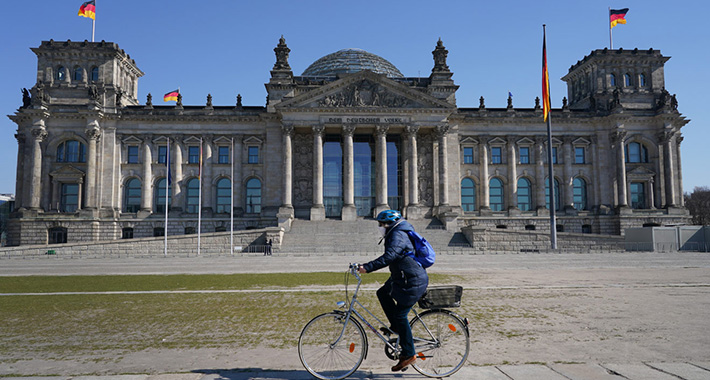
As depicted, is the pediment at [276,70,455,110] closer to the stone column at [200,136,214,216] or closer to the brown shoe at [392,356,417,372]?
the stone column at [200,136,214,216]

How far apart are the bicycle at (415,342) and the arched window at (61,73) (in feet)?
219

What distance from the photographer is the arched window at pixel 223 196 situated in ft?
205

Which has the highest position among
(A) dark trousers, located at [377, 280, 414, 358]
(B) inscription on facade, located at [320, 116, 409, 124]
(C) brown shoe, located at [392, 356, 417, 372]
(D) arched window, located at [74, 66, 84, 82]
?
(D) arched window, located at [74, 66, 84, 82]

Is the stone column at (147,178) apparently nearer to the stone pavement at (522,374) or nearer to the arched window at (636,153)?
the stone pavement at (522,374)

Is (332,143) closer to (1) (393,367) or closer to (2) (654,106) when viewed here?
(2) (654,106)

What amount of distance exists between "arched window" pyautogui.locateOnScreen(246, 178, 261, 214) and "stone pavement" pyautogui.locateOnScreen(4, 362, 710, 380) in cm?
5627

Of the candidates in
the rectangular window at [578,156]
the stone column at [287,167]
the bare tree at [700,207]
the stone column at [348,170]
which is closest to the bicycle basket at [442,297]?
the stone column at [348,170]

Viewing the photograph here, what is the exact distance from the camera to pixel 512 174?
6431cm

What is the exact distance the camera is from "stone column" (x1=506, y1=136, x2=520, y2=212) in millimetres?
64062

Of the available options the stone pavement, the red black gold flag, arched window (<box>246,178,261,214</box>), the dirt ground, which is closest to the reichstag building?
arched window (<box>246,178,261,214</box>)

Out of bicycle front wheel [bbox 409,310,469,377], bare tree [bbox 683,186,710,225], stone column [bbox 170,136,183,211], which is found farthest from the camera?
bare tree [bbox 683,186,710,225]

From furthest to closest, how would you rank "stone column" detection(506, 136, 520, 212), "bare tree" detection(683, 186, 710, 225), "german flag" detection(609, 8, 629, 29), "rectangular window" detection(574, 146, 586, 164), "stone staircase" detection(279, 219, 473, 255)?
"bare tree" detection(683, 186, 710, 225) → "rectangular window" detection(574, 146, 586, 164) → "stone column" detection(506, 136, 520, 212) → "german flag" detection(609, 8, 629, 29) → "stone staircase" detection(279, 219, 473, 255)

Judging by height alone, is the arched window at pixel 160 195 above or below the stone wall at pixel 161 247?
above

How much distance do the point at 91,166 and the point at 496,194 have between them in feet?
167
